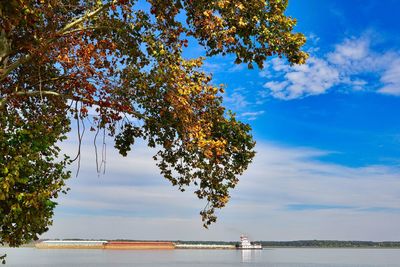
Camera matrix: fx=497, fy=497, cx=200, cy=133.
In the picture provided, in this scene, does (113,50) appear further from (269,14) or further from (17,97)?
(269,14)

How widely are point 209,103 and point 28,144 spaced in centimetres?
615

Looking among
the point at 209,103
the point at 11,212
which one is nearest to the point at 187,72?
the point at 209,103

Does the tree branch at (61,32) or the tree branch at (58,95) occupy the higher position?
the tree branch at (61,32)

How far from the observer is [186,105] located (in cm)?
Answer: 1562

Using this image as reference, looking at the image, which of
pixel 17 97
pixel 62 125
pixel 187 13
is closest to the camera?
pixel 187 13

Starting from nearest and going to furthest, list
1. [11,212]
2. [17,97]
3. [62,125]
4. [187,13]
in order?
[11,212], [187,13], [17,97], [62,125]

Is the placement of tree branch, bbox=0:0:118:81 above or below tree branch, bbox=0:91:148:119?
above

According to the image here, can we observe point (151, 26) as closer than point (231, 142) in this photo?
Yes

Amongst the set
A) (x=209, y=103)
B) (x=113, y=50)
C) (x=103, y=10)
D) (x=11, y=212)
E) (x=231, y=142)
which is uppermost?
(x=103, y=10)

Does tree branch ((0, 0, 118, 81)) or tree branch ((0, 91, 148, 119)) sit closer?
tree branch ((0, 0, 118, 81))

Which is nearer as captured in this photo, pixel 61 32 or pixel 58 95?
pixel 61 32

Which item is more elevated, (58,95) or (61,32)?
(61,32)

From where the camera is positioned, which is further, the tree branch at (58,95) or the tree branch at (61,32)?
the tree branch at (58,95)

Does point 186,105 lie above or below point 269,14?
below
